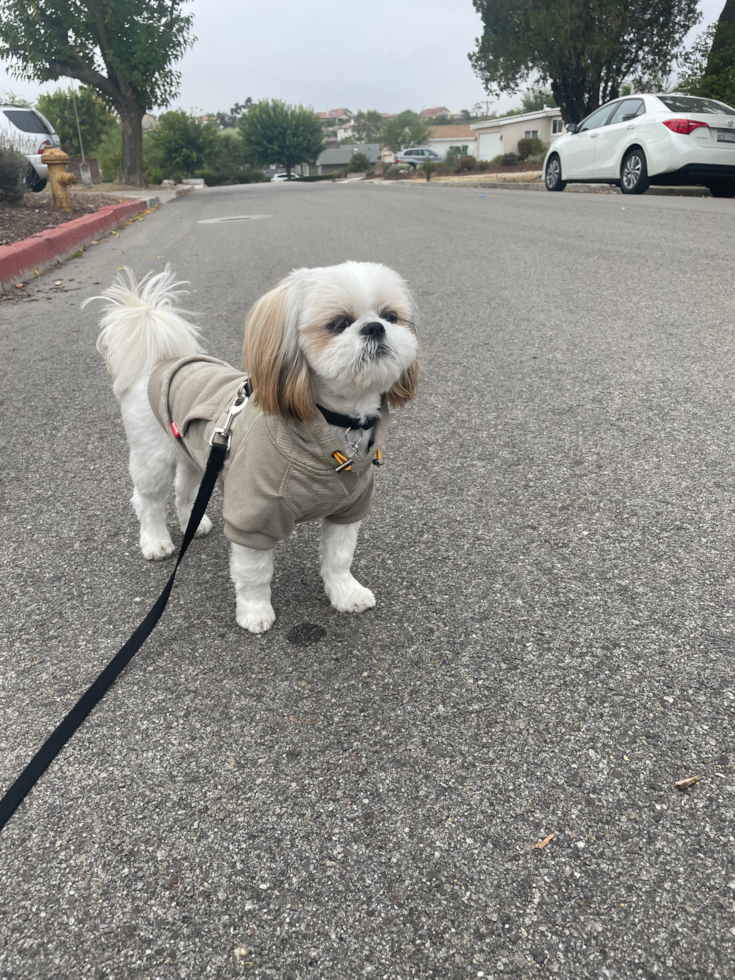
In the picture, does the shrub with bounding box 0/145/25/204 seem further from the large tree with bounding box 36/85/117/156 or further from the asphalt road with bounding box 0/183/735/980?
the large tree with bounding box 36/85/117/156

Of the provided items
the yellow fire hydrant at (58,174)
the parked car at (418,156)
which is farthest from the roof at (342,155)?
the yellow fire hydrant at (58,174)

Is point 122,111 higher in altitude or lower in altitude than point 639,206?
higher

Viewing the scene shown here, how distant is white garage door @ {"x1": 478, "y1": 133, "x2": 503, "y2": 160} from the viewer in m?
65.5

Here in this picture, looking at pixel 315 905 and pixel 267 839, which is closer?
pixel 315 905

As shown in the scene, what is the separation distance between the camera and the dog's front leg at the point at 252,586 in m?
2.45

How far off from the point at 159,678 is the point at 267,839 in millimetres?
769

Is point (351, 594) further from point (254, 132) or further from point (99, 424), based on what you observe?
point (254, 132)

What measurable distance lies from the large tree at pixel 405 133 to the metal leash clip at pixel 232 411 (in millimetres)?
111956

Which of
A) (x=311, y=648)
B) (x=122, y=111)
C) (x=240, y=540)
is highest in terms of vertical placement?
(x=122, y=111)

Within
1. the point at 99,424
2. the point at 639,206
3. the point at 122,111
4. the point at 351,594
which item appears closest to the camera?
the point at 351,594

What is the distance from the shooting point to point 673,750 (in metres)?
1.94

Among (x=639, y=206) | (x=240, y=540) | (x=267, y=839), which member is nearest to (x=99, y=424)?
(x=240, y=540)

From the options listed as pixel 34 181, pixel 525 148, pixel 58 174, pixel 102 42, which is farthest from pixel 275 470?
pixel 525 148

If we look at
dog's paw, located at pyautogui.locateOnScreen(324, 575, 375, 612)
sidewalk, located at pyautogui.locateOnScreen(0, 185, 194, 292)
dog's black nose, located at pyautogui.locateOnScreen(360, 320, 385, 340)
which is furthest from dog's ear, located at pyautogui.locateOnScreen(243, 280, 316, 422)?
sidewalk, located at pyautogui.locateOnScreen(0, 185, 194, 292)
